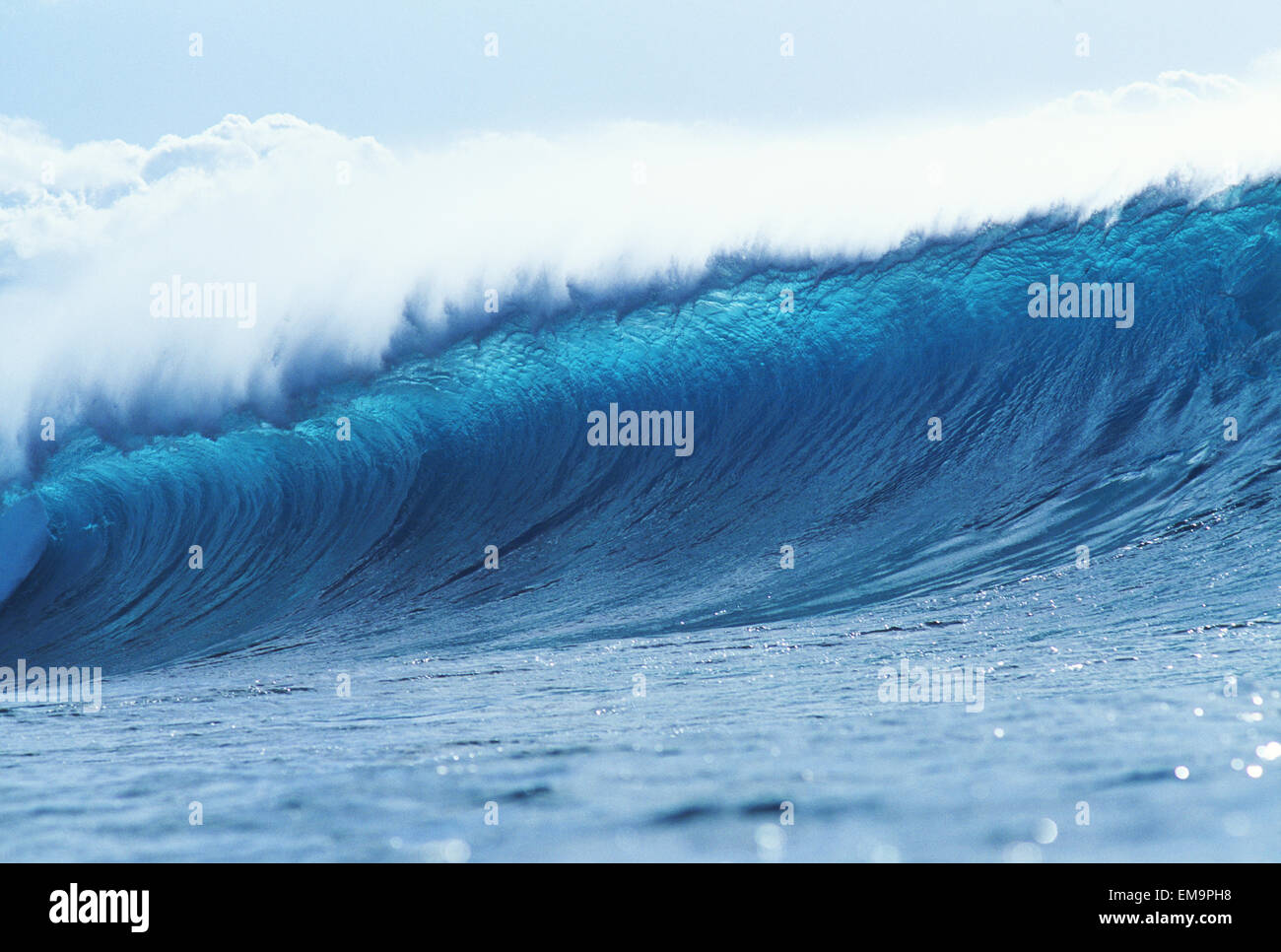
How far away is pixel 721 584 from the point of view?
253 inches

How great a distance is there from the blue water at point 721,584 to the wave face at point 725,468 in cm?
3

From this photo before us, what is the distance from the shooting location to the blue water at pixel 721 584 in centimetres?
279

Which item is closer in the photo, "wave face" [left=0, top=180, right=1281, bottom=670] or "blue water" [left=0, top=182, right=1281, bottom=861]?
"blue water" [left=0, top=182, right=1281, bottom=861]

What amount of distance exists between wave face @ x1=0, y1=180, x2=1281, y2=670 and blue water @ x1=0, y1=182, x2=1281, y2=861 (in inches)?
1.4

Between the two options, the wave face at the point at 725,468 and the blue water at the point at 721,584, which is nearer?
the blue water at the point at 721,584

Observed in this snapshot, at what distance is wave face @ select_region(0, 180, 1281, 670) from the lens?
6.42 meters

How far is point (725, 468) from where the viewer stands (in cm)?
809

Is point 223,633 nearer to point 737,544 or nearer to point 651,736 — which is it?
point 737,544

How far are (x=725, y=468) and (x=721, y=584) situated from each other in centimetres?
181

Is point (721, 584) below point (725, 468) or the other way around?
below

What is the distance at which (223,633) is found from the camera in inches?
277

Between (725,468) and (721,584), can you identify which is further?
(725,468)
